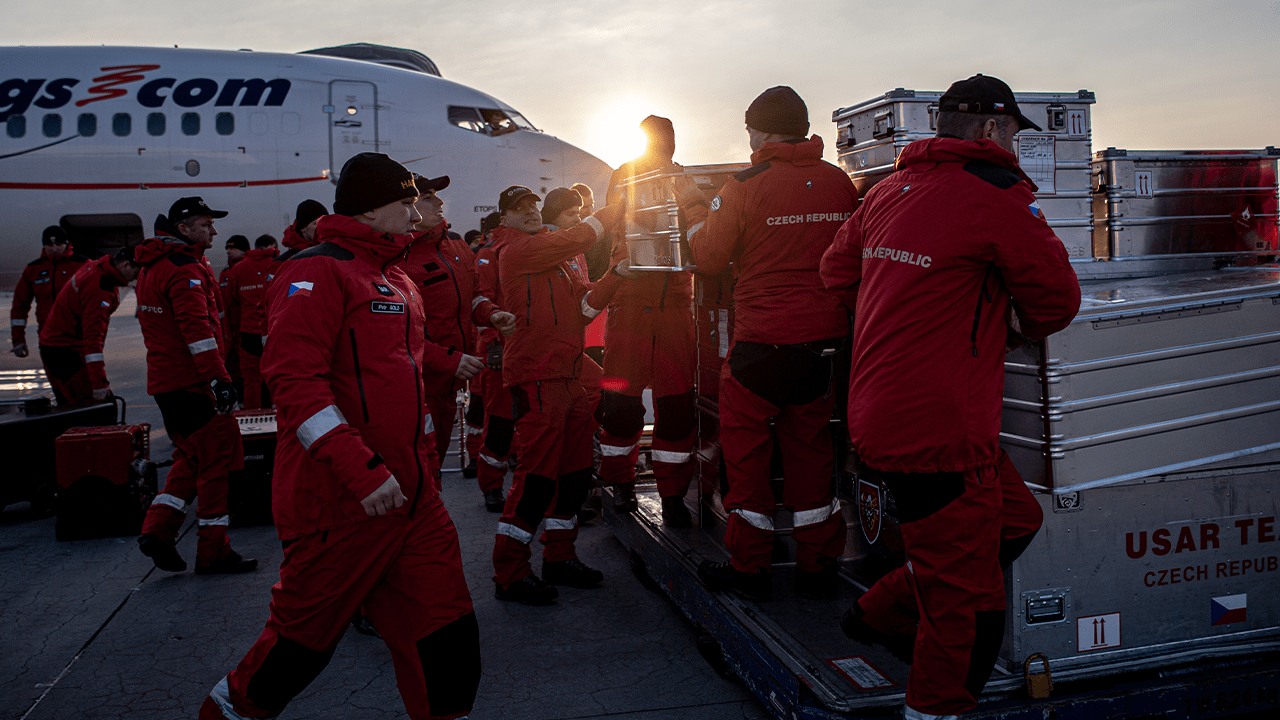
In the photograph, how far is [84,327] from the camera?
23.7 ft

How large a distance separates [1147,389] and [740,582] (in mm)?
1646

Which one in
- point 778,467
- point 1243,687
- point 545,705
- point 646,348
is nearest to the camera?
point 1243,687

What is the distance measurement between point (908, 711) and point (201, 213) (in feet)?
15.6

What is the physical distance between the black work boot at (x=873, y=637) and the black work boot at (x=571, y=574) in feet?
6.65

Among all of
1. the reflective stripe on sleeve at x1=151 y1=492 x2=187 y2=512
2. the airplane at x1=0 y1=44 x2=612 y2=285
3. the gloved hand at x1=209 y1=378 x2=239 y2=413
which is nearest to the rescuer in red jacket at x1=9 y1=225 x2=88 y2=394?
the airplane at x1=0 y1=44 x2=612 y2=285

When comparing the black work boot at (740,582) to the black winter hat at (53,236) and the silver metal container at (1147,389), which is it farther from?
the black winter hat at (53,236)

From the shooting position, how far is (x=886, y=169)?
3668 millimetres

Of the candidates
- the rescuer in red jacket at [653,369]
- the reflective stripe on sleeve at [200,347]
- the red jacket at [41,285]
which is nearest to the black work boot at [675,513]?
the rescuer in red jacket at [653,369]

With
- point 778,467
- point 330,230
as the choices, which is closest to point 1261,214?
point 778,467

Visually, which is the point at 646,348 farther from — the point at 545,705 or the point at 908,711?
the point at 908,711

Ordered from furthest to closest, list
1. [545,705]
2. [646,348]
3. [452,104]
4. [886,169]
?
[452,104]
[646,348]
[886,169]
[545,705]

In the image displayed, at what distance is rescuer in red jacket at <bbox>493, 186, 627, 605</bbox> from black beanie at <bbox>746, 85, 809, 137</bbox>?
1194mm

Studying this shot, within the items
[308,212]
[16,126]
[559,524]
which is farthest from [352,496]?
[16,126]

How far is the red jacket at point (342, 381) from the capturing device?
2.41m
